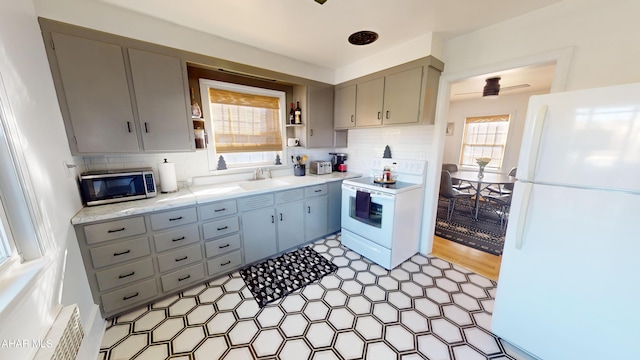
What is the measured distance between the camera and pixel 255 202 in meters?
2.32

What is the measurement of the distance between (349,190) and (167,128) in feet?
6.72

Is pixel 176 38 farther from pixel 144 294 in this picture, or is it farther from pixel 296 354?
pixel 296 354

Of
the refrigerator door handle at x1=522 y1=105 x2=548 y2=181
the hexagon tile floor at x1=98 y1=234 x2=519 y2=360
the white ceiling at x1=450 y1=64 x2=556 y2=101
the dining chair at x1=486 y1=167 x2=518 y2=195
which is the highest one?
the white ceiling at x1=450 y1=64 x2=556 y2=101

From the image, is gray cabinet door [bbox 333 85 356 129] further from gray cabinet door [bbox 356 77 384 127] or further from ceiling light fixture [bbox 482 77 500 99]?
ceiling light fixture [bbox 482 77 500 99]

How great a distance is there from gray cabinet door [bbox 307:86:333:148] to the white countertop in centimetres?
69

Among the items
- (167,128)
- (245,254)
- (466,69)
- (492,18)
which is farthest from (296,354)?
(492,18)

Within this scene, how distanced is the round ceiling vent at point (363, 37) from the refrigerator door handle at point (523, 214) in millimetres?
1850

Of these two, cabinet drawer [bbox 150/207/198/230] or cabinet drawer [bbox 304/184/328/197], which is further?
cabinet drawer [bbox 304/184/328/197]

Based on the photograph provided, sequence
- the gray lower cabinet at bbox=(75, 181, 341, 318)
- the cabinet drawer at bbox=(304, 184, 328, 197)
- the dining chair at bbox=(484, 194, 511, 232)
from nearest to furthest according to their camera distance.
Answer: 1. the gray lower cabinet at bbox=(75, 181, 341, 318)
2. the cabinet drawer at bbox=(304, 184, 328, 197)
3. the dining chair at bbox=(484, 194, 511, 232)

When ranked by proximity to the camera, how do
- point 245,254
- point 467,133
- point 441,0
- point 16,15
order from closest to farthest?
point 16,15 < point 441,0 < point 245,254 < point 467,133

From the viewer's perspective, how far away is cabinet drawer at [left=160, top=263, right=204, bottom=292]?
6.25 feet

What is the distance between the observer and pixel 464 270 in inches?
94.3

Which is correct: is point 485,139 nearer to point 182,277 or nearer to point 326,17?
point 326,17

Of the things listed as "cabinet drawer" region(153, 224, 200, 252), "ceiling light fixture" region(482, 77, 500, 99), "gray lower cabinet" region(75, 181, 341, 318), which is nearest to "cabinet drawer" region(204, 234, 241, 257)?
"gray lower cabinet" region(75, 181, 341, 318)
